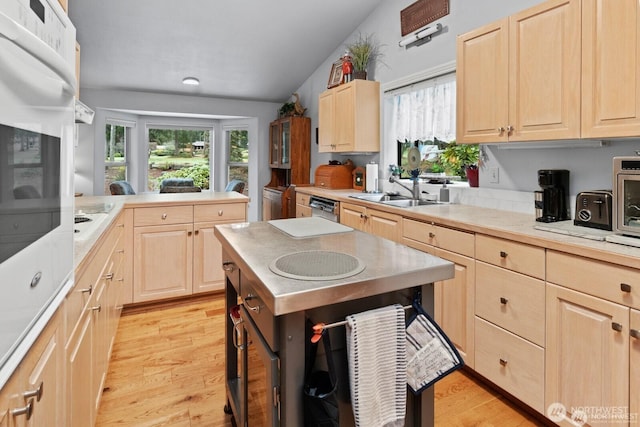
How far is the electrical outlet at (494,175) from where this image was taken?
2.66 meters

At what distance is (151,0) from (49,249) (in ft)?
12.0

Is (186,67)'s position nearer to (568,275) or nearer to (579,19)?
(579,19)

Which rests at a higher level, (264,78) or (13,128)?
(264,78)

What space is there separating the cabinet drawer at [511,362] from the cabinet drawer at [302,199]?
2.61 meters

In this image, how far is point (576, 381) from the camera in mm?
1582

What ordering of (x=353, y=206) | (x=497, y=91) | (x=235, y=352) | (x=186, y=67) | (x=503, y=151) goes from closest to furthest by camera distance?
(x=235, y=352), (x=497, y=91), (x=503, y=151), (x=353, y=206), (x=186, y=67)

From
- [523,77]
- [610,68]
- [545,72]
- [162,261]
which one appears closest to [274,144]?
[162,261]

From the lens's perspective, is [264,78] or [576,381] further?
[264,78]

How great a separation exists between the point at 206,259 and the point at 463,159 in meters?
2.42

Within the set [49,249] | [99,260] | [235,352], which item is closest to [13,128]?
[49,249]

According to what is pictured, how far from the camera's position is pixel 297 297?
36.8 inches

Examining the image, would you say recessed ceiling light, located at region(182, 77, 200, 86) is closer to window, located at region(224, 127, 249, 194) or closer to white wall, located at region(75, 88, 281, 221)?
white wall, located at region(75, 88, 281, 221)

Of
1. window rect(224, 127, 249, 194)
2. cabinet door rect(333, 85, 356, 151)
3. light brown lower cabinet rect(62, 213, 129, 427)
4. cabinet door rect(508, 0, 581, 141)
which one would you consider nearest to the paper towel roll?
cabinet door rect(333, 85, 356, 151)

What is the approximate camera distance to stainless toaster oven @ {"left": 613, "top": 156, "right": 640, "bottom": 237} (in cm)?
155
